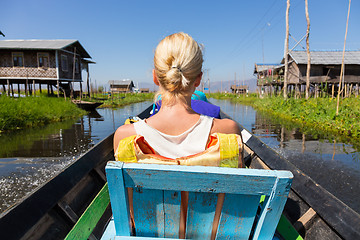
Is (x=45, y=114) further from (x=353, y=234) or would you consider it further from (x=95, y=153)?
(x=353, y=234)

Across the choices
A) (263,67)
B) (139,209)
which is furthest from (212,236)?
(263,67)

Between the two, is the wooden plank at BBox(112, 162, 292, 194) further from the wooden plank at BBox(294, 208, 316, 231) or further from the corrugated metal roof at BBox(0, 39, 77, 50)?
the corrugated metal roof at BBox(0, 39, 77, 50)

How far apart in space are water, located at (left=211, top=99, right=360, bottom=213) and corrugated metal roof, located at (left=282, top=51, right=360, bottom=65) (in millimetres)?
21415

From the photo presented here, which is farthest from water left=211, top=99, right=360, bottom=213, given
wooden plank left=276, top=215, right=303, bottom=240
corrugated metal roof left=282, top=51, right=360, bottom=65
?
corrugated metal roof left=282, top=51, right=360, bottom=65

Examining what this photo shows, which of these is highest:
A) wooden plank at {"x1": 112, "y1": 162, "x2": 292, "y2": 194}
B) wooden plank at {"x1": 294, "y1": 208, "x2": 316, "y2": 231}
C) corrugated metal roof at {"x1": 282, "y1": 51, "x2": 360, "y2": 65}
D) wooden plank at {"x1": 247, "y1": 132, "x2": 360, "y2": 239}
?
corrugated metal roof at {"x1": 282, "y1": 51, "x2": 360, "y2": 65}

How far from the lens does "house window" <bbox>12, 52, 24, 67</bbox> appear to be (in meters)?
20.9

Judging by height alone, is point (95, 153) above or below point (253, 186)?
below

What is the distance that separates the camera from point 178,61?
4.33 feet

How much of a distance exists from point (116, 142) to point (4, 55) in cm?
2533

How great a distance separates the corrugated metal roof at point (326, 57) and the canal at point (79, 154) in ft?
68.4

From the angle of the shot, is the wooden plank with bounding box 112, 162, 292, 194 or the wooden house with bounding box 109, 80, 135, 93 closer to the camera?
the wooden plank with bounding box 112, 162, 292, 194

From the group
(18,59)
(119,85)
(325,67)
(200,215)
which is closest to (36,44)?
(18,59)

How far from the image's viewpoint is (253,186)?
104 cm

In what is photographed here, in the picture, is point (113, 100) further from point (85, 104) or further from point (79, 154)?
point (79, 154)
